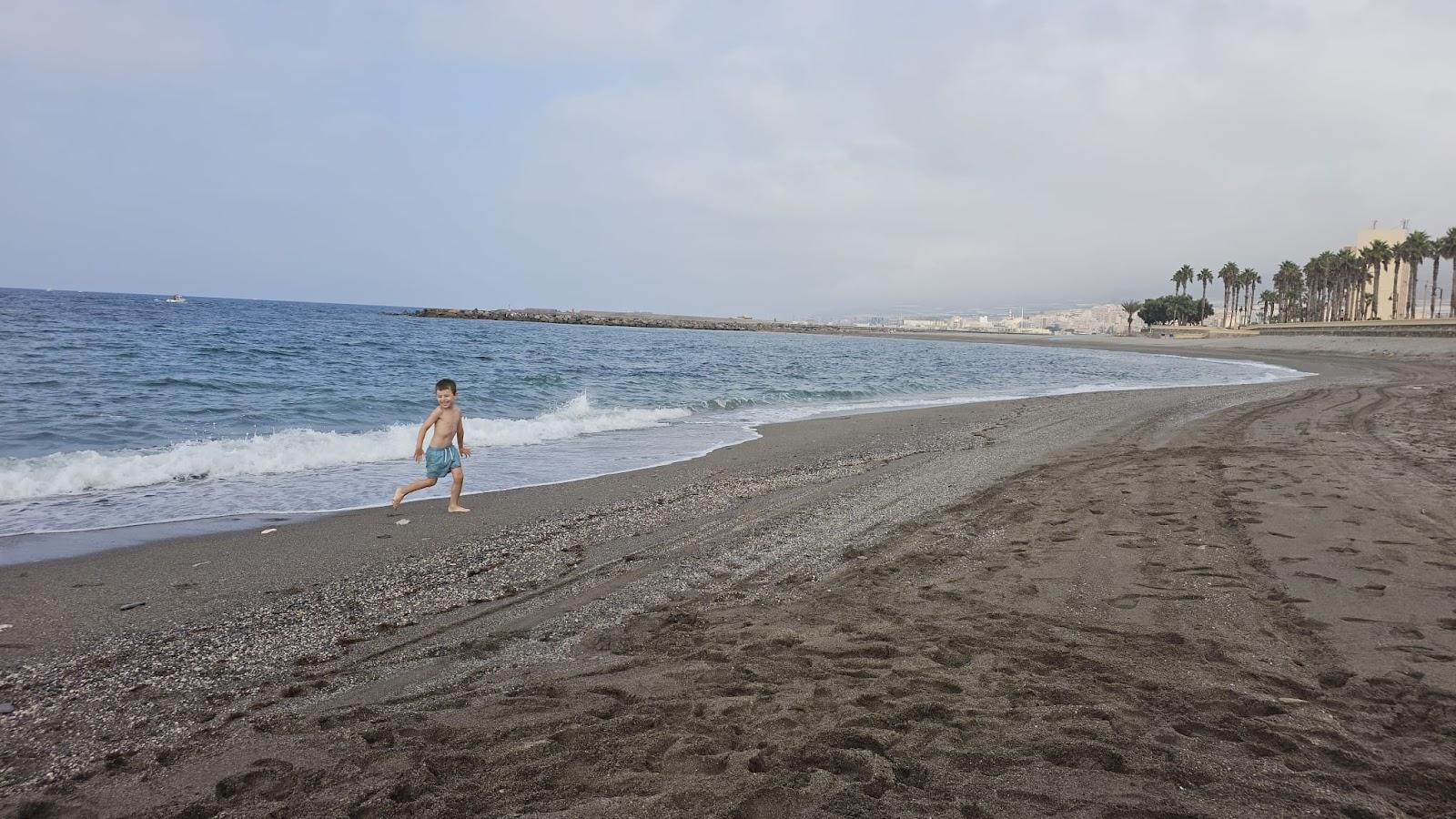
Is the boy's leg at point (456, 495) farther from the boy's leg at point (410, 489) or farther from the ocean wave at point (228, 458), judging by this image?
the ocean wave at point (228, 458)

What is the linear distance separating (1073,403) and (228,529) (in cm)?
1978

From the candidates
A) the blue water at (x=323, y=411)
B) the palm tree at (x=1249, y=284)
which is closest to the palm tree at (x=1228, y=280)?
the palm tree at (x=1249, y=284)

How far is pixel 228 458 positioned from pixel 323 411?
5950 millimetres

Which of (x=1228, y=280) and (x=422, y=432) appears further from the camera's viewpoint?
(x=1228, y=280)

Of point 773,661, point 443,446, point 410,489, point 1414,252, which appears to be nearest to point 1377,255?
point 1414,252

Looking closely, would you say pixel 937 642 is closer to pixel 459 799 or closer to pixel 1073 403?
pixel 459 799

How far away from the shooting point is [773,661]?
3908mm

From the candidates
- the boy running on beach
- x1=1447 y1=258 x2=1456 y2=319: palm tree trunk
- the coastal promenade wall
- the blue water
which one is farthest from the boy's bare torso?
x1=1447 y1=258 x2=1456 y2=319: palm tree trunk

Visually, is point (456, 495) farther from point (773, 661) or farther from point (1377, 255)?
point (1377, 255)

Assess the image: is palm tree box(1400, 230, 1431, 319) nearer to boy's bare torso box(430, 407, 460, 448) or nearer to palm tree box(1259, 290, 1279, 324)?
palm tree box(1259, 290, 1279, 324)

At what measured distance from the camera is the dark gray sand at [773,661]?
278 cm

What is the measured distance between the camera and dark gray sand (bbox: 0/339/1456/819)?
9.11 ft

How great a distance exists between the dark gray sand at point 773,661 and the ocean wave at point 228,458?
3.79m

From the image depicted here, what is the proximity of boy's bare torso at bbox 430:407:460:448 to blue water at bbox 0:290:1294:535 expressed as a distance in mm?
1193
